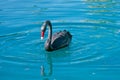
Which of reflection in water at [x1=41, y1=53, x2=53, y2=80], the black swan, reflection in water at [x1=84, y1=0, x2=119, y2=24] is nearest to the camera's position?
reflection in water at [x1=41, y1=53, x2=53, y2=80]

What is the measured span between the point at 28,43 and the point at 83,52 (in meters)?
1.68

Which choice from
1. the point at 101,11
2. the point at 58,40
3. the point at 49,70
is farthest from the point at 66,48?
the point at 101,11

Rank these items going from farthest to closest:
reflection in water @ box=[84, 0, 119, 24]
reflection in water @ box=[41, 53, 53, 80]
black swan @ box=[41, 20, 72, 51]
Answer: reflection in water @ box=[84, 0, 119, 24] < black swan @ box=[41, 20, 72, 51] < reflection in water @ box=[41, 53, 53, 80]

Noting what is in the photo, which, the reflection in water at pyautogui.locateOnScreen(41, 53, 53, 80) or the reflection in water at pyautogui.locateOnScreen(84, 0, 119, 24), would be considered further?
the reflection in water at pyautogui.locateOnScreen(84, 0, 119, 24)

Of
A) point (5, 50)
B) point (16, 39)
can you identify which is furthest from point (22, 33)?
point (5, 50)

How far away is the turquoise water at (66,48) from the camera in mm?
8633

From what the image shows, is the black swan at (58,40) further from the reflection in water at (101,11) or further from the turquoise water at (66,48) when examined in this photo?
the reflection in water at (101,11)

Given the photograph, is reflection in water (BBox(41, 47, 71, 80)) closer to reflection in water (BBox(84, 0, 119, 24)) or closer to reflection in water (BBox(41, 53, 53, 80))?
reflection in water (BBox(41, 53, 53, 80))

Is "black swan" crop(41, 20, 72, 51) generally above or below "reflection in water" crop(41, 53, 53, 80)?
above

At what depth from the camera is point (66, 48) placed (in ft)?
33.3

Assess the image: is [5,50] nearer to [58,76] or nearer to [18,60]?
[18,60]

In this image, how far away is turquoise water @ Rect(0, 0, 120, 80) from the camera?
28.3ft

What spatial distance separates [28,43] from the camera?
34.0ft

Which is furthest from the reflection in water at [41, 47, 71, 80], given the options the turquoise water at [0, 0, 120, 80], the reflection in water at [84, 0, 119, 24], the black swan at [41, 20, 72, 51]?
the reflection in water at [84, 0, 119, 24]
